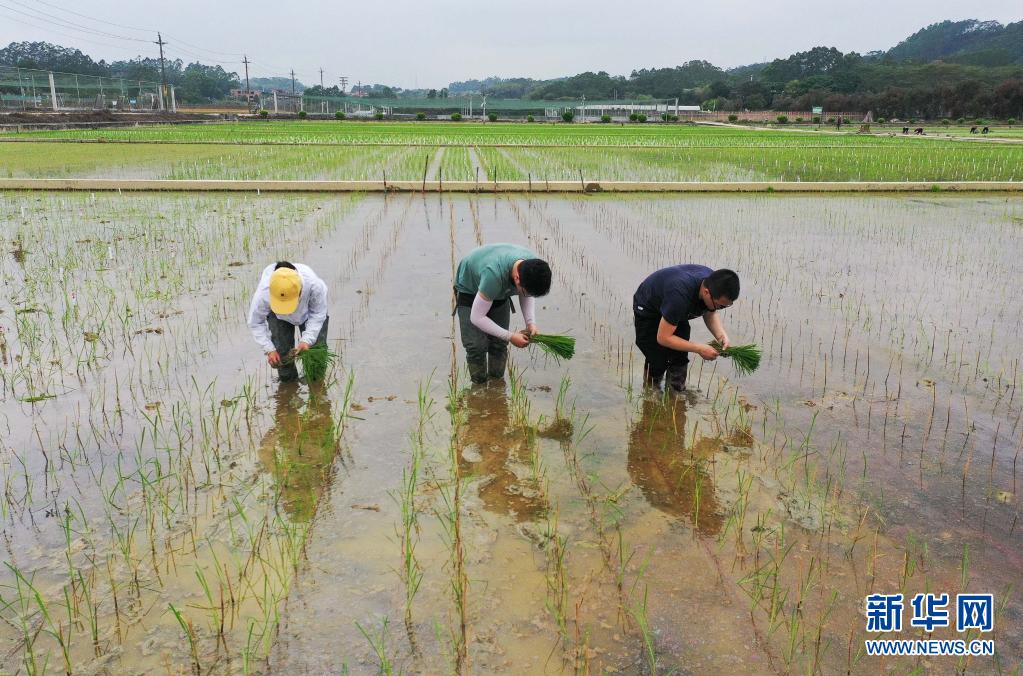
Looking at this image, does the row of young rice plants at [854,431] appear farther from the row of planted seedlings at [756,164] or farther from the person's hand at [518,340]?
the row of planted seedlings at [756,164]

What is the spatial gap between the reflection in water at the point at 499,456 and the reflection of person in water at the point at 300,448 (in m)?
0.68

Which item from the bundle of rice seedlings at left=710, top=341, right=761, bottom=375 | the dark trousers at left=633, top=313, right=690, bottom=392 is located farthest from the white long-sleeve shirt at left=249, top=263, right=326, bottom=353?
the bundle of rice seedlings at left=710, top=341, right=761, bottom=375

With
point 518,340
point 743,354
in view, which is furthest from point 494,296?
point 743,354

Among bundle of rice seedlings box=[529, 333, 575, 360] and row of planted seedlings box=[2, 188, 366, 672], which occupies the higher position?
bundle of rice seedlings box=[529, 333, 575, 360]

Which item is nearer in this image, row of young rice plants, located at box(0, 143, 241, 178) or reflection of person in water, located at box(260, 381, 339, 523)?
reflection of person in water, located at box(260, 381, 339, 523)

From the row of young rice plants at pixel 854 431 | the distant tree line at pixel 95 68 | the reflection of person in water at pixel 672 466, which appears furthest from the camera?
the distant tree line at pixel 95 68

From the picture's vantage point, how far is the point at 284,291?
3857 millimetres

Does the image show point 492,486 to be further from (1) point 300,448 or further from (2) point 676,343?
(2) point 676,343

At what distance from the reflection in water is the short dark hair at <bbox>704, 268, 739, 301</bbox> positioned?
1175mm

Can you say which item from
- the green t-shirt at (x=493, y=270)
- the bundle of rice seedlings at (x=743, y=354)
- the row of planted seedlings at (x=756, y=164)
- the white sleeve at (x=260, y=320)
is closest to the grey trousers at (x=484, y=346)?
the green t-shirt at (x=493, y=270)

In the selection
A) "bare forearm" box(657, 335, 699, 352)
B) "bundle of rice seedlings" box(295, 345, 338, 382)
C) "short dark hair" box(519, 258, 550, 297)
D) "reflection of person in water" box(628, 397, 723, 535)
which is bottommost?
"reflection of person in water" box(628, 397, 723, 535)

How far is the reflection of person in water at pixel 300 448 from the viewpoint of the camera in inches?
126

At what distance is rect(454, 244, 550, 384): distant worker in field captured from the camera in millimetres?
3602

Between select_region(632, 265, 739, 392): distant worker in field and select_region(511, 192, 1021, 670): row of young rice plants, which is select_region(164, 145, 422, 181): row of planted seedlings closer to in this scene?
select_region(511, 192, 1021, 670): row of young rice plants
